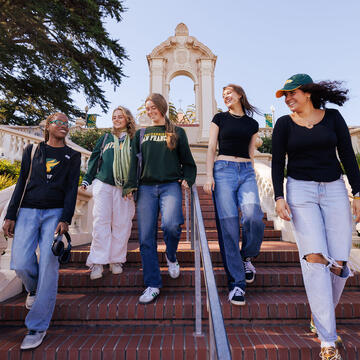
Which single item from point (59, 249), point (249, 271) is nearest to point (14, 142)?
point (59, 249)

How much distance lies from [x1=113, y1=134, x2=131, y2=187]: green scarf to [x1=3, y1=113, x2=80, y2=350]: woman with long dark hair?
1.50ft

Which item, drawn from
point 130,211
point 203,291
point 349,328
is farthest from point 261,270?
point 130,211

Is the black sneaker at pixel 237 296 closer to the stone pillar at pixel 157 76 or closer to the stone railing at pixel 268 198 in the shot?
the stone railing at pixel 268 198

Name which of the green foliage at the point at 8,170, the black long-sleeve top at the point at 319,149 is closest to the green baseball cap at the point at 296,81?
the black long-sleeve top at the point at 319,149

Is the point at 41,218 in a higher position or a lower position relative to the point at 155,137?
lower

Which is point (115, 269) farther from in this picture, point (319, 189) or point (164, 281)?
point (319, 189)

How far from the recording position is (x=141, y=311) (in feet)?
7.45

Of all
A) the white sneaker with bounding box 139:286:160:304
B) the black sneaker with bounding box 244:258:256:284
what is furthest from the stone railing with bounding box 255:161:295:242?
the white sneaker with bounding box 139:286:160:304

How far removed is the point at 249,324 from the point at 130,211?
60.0 inches

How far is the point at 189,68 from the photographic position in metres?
13.6

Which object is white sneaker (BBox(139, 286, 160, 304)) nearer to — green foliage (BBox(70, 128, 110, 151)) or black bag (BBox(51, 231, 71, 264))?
black bag (BBox(51, 231, 71, 264))

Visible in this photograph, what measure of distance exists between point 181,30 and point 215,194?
557 inches

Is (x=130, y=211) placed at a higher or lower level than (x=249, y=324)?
higher

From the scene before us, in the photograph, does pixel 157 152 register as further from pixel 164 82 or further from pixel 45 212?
pixel 164 82
